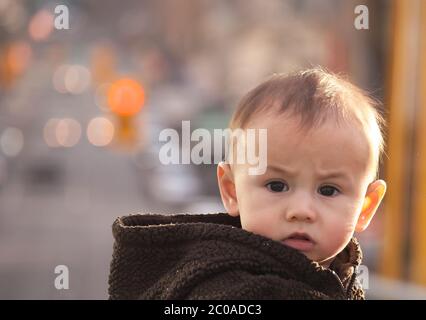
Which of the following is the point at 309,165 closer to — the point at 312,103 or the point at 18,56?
the point at 312,103

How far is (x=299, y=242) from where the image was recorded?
69.9 inches

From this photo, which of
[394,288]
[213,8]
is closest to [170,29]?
[213,8]

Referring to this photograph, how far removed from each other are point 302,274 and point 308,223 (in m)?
0.10

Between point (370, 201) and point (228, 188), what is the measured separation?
0.29 metres

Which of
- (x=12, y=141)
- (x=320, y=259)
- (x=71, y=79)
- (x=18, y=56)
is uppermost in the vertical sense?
(x=320, y=259)

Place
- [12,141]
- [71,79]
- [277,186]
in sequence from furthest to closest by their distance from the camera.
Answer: [71,79] < [12,141] < [277,186]

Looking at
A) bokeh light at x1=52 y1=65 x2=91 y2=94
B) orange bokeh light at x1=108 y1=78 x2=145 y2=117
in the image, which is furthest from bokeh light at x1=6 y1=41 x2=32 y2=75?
orange bokeh light at x1=108 y1=78 x2=145 y2=117

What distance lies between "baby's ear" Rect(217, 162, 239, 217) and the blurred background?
0.94 ft

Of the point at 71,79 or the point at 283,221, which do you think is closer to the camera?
the point at 283,221

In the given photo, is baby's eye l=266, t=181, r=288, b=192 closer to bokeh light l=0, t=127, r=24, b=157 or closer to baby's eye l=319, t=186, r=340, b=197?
baby's eye l=319, t=186, r=340, b=197

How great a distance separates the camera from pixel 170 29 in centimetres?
2025

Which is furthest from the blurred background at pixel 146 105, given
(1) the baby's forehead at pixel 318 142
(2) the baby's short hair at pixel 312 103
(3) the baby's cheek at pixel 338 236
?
(3) the baby's cheek at pixel 338 236

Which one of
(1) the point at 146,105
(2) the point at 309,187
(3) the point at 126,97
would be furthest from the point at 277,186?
(3) the point at 126,97
